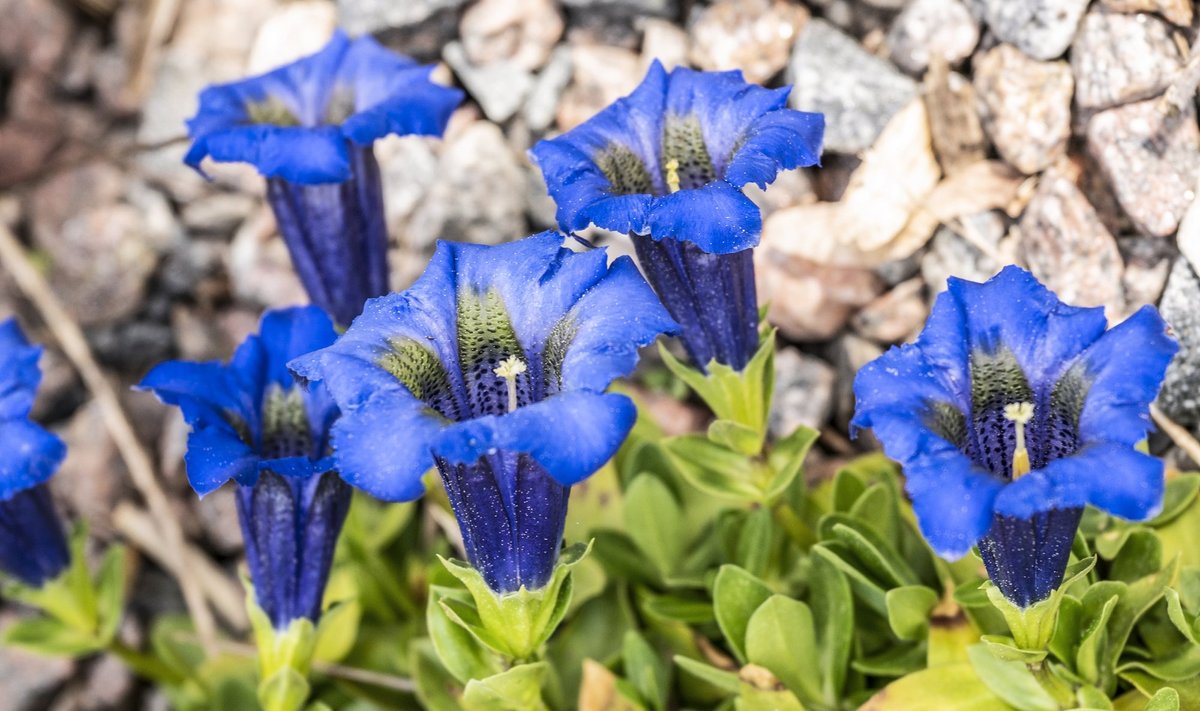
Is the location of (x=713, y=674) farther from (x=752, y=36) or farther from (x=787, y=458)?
(x=752, y=36)

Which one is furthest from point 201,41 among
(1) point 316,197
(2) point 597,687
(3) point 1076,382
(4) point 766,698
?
(3) point 1076,382

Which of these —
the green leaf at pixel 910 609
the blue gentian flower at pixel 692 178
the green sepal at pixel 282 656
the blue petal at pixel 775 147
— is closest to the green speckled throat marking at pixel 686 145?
the blue gentian flower at pixel 692 178

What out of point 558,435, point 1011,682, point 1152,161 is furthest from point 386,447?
point 1152,161

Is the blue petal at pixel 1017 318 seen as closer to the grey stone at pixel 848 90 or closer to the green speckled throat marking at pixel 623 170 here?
the green speckled throat marking at pixel 623 170

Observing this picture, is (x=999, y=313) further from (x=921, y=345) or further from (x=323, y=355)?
(x=323, y=355)

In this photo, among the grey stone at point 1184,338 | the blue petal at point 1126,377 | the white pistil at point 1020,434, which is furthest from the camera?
the grey stone at point 1184,338

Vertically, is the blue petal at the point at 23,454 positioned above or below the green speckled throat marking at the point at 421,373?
below

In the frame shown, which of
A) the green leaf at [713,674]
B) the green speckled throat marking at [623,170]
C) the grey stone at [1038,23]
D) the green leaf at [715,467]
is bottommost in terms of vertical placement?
the green leaf at [713,674]
